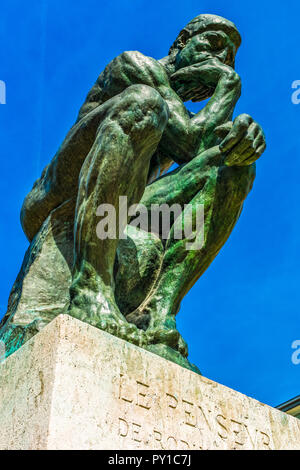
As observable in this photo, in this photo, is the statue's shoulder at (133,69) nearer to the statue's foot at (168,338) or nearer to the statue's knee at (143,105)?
the statue's knee at (143,105)

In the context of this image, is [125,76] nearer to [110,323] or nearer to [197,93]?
[197,93]

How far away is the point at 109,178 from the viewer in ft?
13.3

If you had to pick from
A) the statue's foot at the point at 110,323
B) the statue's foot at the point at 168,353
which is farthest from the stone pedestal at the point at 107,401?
the statue's foot at the point at 168,353

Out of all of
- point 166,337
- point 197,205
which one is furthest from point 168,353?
point 197,205

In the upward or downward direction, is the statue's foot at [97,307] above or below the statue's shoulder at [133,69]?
below

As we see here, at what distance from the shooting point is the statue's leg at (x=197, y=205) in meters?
4.66

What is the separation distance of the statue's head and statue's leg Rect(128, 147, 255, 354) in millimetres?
1140

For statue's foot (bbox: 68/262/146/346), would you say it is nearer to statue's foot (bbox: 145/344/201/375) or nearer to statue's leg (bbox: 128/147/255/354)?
statue's foot (bbox: 145/344/201/375)

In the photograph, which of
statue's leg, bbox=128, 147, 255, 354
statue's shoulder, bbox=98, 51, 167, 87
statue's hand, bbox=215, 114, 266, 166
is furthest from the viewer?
statue's shoulder, bbox=98, 51, 167, 87

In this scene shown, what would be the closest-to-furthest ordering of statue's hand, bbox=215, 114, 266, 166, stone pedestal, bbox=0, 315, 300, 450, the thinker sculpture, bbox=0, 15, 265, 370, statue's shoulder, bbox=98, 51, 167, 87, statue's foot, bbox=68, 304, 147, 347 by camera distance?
stone pedestal, bbox=0, 315, 300, 450
statue's foot, bbox=68, 304, 147, 347
the thinker sculpture, bbox=0, 15, 265, 370
statue's hand, bbox=215, 114, 266, 166
statue's shoulder, bbox=98, 51, 167, 87

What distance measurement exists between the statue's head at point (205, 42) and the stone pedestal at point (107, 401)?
2.99 m

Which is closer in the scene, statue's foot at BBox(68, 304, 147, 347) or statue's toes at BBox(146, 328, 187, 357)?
statue's foot at BBox(68, 304, 147, 347)

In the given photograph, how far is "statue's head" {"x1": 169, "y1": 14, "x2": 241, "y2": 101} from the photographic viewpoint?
561 centimetres

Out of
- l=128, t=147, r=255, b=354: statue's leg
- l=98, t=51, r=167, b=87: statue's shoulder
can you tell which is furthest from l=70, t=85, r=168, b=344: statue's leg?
l=98, t=51, r=167, b=87: statue's shoulder
